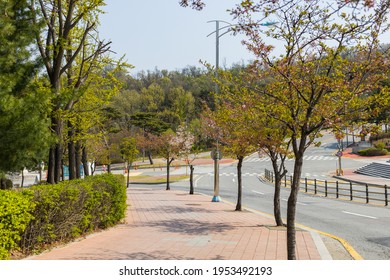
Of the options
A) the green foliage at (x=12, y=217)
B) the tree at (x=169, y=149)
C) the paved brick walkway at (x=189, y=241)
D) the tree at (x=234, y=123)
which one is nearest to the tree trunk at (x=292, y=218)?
the paved brick walkway at (x=189, y=241)

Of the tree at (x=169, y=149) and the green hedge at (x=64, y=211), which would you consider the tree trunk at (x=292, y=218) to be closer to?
the green hedge at (x=64, y=211)

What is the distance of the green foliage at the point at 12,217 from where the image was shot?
681 centimetres

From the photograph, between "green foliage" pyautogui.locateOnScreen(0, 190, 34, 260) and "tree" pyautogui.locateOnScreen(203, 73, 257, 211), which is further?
"tree" pyautogui.locateOnScreen(203, 73, 257, 211)

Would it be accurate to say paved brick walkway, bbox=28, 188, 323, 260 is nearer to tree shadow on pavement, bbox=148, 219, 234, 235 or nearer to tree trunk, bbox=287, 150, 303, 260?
tree shadow on pavement, bbox=148, 219, 234, 235

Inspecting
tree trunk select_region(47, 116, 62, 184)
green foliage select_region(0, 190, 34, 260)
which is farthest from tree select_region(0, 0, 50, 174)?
green foliage select_region(0, 190, 34, 260)

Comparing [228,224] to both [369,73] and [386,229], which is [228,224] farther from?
[369,73]

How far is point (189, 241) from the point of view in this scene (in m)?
10.0

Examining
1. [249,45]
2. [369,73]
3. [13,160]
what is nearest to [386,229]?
[369,73]

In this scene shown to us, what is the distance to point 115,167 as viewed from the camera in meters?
72.8

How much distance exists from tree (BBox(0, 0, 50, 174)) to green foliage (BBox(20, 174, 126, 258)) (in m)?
2.47

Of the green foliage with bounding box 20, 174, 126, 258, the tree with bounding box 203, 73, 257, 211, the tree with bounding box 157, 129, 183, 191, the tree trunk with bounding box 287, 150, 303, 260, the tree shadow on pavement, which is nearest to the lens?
the tree trunk with bounding box 287, 150, 303, 260

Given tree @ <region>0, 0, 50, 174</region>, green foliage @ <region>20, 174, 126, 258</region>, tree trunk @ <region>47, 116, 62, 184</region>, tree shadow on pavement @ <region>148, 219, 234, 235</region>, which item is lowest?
tree shadow on pavement @ <region>148, 219, 234, 235</region>

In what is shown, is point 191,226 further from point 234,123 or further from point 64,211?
point 64,211

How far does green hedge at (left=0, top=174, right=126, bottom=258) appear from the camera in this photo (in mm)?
8070
